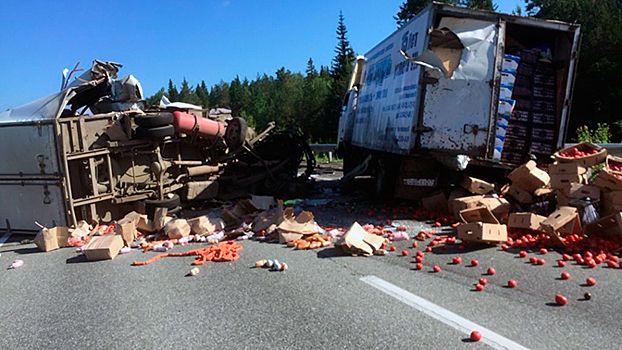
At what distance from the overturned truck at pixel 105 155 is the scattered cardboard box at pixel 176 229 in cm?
102

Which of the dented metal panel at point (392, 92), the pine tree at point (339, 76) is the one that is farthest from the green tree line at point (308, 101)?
the dented metal panel at point (392, 92)

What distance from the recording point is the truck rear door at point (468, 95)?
7.30 meters

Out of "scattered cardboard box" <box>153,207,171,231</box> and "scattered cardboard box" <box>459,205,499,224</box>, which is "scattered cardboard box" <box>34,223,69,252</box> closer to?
"scattered cardboard box" <box>153,207,171,231</box>

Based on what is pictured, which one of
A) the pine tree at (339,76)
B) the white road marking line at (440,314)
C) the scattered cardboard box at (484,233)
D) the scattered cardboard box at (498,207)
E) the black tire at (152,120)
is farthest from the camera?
the pine tree at (339,76)

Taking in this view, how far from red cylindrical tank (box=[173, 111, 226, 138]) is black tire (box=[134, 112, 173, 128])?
0.94 feet

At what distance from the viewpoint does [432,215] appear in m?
7.76

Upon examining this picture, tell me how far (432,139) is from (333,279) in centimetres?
371

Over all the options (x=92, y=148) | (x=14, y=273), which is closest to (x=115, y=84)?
(x=92, y=148)

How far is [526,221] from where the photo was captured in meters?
6.11

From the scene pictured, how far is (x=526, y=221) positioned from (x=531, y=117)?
2.94m

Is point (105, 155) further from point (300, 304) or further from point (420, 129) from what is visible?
point (420, 129)

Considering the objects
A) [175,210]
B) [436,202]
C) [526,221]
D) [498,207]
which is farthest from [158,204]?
[526,221]

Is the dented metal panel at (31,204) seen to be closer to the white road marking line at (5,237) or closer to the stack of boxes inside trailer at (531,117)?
the white road marking line at (5,237)

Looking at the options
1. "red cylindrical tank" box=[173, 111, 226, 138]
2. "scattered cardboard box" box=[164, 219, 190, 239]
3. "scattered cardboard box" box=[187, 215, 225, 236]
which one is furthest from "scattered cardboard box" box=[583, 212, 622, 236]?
"red cylindrical tank" box=[173, 111, 226, 138]
